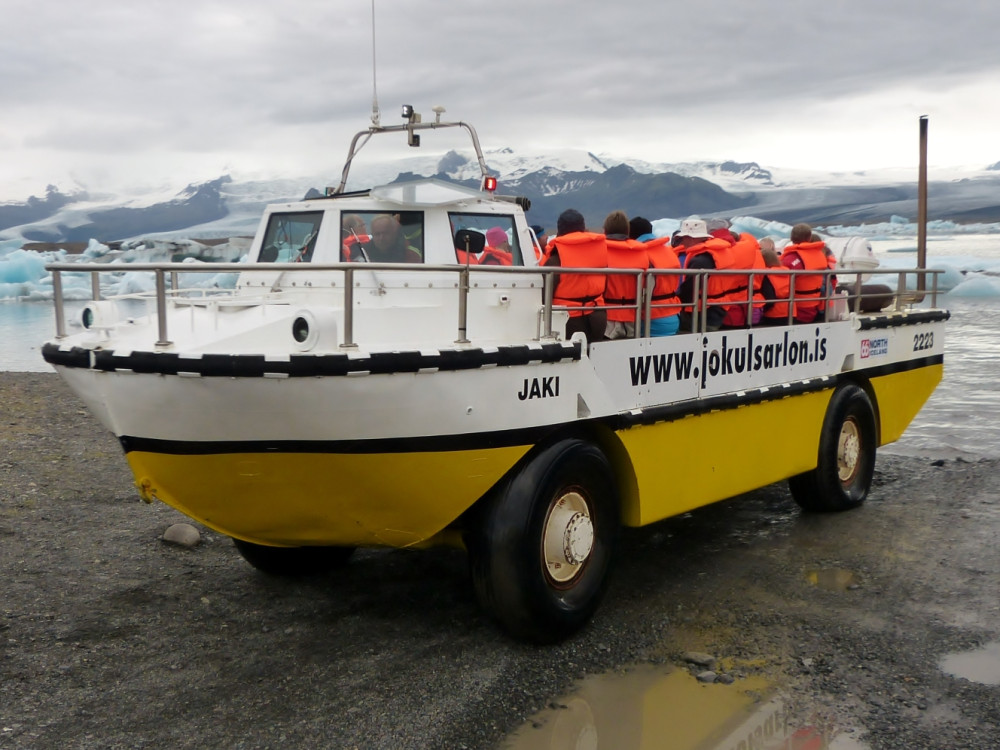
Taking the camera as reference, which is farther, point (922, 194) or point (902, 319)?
point (922, 194)

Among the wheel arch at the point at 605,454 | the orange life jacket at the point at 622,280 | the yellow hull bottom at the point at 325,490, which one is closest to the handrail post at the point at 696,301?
the orange life jacket at the point at 622,280

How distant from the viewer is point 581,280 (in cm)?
394

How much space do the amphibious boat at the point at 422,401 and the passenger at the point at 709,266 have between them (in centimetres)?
21

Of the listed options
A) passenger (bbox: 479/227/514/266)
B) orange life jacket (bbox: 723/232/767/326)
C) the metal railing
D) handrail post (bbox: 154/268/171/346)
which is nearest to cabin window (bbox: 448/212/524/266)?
passenger (bbox: 479/227/514/266)

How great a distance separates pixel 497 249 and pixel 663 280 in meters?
0.75

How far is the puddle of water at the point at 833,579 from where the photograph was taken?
14.4 ft

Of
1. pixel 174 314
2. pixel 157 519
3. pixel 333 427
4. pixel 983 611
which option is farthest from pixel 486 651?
pixel 157 519

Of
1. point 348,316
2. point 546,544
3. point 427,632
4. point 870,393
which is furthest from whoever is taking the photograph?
point 870,393

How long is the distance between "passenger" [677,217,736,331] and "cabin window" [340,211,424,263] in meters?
1.25

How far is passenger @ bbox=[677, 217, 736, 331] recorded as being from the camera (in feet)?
15.6

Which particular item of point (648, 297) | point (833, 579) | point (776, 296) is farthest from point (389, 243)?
point (833, 579)

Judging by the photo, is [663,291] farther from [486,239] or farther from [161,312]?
[161,312]

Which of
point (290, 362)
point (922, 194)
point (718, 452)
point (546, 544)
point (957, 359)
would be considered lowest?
point (957, 359)

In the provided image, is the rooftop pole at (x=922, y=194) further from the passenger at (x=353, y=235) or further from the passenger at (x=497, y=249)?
the passenger at (x=353, y=235)
